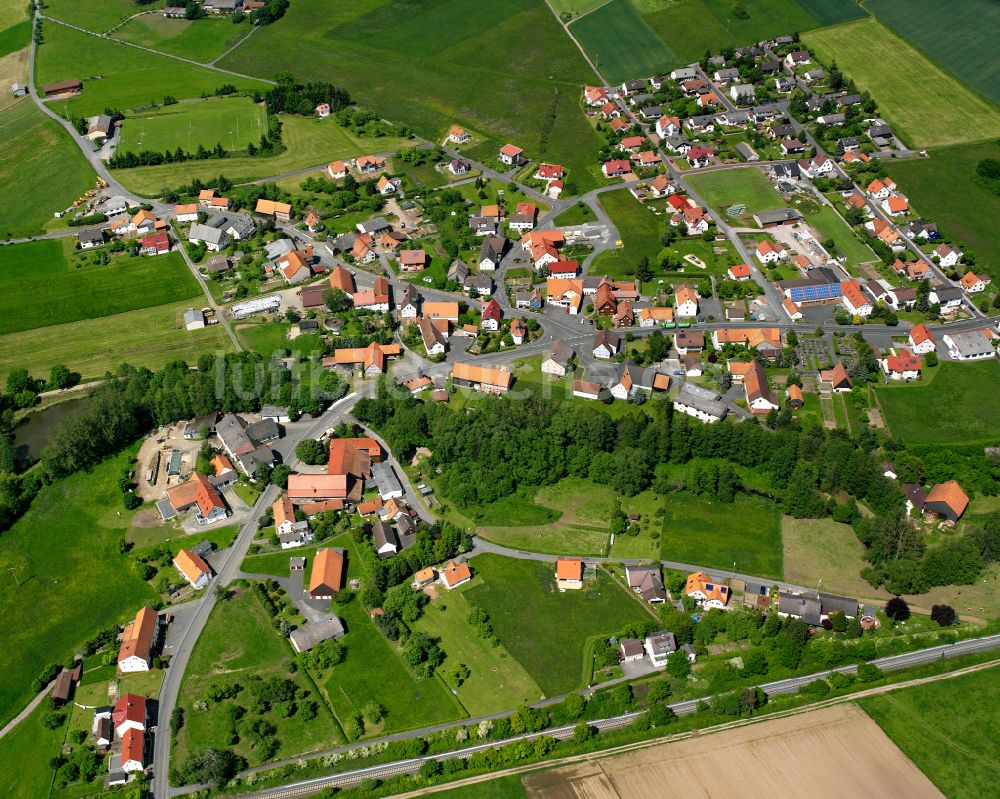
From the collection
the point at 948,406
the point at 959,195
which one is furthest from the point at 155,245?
the point at 959,195

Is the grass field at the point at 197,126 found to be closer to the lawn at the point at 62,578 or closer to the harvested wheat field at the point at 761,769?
the lawn at the point at 62,578

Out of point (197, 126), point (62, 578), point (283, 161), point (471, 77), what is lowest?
point (62, 578)

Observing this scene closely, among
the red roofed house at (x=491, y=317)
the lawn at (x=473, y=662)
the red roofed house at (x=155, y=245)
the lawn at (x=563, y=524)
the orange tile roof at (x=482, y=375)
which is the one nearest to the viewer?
the lawn at (x=473, y=662)

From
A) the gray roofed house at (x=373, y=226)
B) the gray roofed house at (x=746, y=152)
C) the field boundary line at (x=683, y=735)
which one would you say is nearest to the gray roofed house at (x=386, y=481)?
the field boundary line at (x=683, y=735)

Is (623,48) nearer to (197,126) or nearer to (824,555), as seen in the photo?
(197,126)

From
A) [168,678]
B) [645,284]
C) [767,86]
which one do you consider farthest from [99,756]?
[767,86]

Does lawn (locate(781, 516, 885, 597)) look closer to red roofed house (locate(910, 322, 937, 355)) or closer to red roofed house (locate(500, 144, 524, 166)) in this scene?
red roofed house (locate(910, 322, 937, 355))
